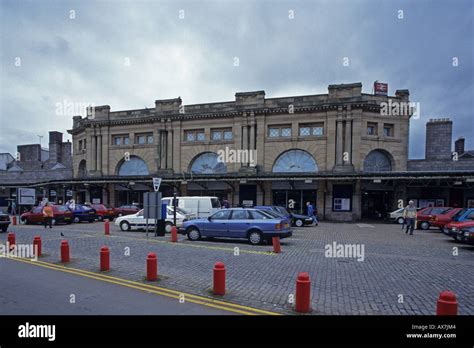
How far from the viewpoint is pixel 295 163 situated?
2766cm

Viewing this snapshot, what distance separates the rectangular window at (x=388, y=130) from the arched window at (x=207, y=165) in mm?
16165

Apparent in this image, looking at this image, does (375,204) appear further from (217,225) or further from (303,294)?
(303,294)

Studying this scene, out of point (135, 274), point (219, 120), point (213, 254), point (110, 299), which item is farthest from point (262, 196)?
point (110, 299)

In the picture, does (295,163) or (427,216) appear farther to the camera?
(295,163)

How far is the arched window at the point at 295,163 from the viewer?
27.2m

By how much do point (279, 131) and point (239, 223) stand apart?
17.5 meters

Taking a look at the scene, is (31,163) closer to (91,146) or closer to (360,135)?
(91,146)

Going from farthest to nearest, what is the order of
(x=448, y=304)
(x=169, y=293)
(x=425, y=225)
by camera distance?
(x=425, y=225)
(x=169, y=293)
(x=448, y=304)

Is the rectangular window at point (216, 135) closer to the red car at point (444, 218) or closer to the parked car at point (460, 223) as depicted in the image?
the red car at point (444, 218)

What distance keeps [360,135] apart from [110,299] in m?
25.3

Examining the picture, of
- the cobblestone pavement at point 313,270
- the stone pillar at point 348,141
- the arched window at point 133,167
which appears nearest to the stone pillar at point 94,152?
the arched window at point 133,167

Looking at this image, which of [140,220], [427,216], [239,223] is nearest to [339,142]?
[427,216]

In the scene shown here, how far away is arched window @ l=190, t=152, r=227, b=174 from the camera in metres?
29.4

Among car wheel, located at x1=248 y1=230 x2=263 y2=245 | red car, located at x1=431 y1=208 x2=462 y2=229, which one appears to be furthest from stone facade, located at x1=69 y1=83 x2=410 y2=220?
car wheel, located at x1=248 y1=230 x2=263 y2=245
